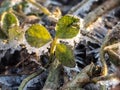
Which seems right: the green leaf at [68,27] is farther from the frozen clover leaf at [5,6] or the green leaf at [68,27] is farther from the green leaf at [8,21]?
the frozen clover leaf at [5,6]

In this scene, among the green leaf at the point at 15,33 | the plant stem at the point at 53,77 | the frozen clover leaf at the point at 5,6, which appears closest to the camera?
the plant stem at the point at 53,77

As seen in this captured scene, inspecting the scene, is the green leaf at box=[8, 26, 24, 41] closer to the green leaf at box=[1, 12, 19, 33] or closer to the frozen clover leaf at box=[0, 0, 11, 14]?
the green leaf at box=[1, 12, 19, 33]

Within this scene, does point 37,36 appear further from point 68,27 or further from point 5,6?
point 5,6

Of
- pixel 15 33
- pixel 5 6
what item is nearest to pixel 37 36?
pixel 15 33

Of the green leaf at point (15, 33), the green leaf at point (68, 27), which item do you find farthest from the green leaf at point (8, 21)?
the green leaf at point (68, 27)

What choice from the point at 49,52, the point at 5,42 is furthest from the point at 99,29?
the point at 5,42

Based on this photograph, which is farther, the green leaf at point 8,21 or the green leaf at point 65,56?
the green leaf at point 8,21
